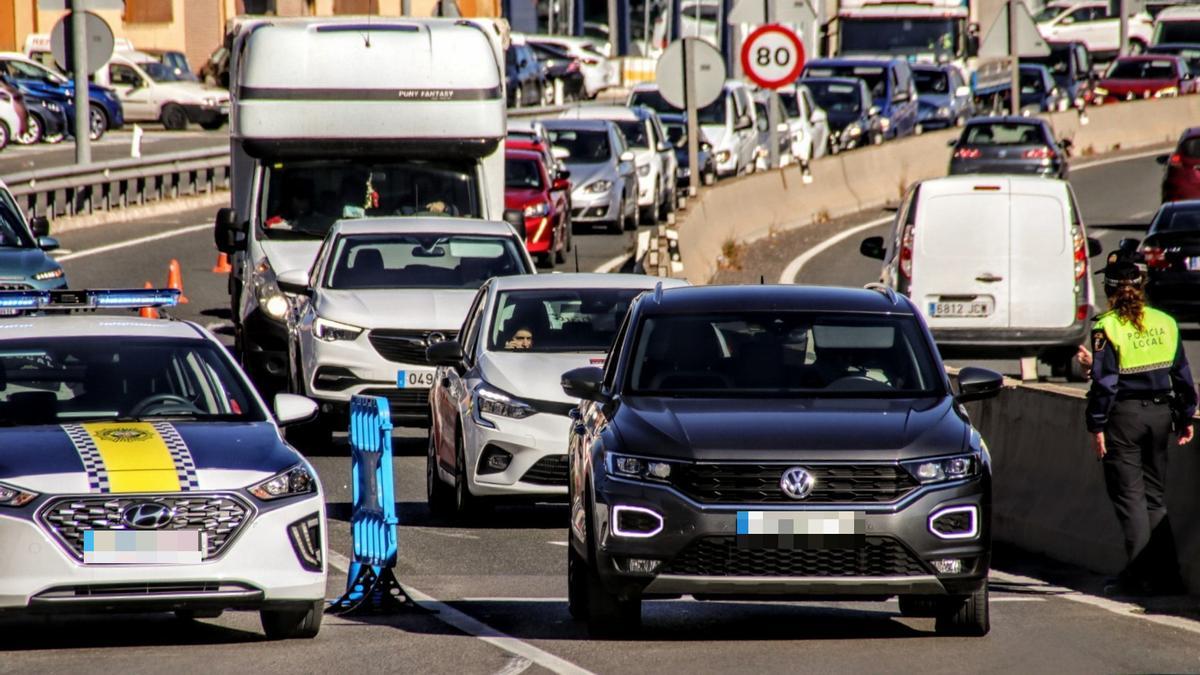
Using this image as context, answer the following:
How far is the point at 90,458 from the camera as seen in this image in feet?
31.9

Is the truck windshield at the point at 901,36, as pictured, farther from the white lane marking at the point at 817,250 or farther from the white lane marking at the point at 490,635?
the white lane marking at the point at 490,635

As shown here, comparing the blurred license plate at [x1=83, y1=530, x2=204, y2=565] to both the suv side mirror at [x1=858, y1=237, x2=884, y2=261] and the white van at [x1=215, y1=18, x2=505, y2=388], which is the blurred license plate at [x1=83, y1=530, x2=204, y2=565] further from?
the suv side mirror at [x1=858, y1=237, x2=884, y2=261]

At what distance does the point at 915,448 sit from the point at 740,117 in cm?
3372

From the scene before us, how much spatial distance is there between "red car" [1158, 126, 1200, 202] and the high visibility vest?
24749mm

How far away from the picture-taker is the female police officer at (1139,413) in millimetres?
11305

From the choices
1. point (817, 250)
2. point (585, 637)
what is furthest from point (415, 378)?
point (817, 250)

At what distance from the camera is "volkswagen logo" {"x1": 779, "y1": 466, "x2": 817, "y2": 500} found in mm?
9508

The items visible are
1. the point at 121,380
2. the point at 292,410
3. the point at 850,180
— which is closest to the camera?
the point at 292,410

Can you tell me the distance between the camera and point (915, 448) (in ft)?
31.6

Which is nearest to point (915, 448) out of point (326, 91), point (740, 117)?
point (326, 91)

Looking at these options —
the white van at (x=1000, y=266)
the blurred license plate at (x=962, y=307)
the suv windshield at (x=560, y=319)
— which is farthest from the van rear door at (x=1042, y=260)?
the suv windshield at (x=560, y=319)

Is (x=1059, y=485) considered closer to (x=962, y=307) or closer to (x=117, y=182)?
(x=962, y=307)

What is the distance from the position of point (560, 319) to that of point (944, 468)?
604cm

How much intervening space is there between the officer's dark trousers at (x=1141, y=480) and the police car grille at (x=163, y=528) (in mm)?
4062
